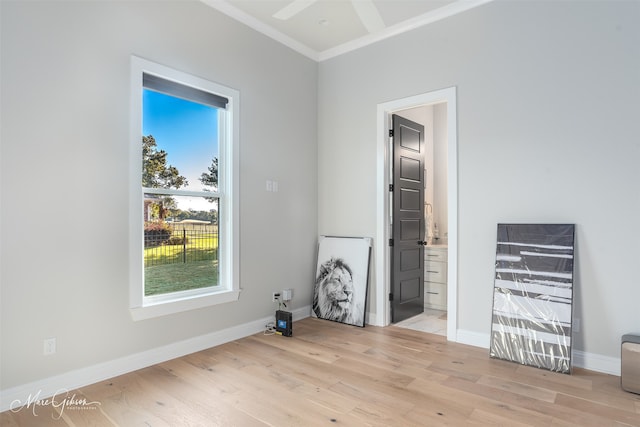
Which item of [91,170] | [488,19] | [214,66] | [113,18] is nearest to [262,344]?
[91,170]

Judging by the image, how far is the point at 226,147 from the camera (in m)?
3.77

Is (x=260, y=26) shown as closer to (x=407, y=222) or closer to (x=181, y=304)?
(x=407, y=222)

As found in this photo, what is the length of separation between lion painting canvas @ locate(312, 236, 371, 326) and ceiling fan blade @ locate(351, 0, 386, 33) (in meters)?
2.38

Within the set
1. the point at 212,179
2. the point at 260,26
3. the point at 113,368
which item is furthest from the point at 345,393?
the point at 260,26

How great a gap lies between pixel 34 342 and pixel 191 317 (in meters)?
1.17

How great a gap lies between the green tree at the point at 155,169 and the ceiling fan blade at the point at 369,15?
233cm

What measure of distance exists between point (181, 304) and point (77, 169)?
1.40 meters

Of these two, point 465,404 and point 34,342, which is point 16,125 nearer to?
Answer: point 34,342

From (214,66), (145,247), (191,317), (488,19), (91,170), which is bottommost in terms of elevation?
(191,317)

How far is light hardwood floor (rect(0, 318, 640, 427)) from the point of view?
225cm

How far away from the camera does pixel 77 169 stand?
8.81 feet

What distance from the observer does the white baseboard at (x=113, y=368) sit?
241 centimetres

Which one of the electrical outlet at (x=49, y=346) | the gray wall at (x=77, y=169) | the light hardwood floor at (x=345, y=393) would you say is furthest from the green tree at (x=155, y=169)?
the light hardwood floor at (x=345, y=393)

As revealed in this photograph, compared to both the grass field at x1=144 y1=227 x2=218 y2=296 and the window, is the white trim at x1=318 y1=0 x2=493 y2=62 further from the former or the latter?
the grass field at x1=144 y1=227 x2=218 y2=296
